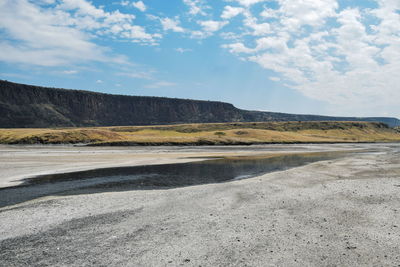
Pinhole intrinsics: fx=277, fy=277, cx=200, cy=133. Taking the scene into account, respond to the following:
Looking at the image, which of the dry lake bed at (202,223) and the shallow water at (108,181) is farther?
the shallow water at (108,181)

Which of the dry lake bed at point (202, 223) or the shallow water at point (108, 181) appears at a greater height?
the dry lake bed at point (202, 223)

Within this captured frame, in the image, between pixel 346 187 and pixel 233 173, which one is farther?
pixel 233 173

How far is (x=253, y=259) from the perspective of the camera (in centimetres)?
877

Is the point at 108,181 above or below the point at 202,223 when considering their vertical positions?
below

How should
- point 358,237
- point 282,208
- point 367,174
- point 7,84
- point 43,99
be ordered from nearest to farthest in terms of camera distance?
1. point 358,237
2. point 282,208
3. point 367,174
4. point 7,84
5. point 43,99

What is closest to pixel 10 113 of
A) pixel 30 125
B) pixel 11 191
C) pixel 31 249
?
pixel 30 125

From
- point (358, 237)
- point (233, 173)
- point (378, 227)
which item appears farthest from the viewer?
point (233, 173)

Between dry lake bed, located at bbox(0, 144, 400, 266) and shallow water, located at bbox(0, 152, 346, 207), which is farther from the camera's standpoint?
shallow water, located at bbox(0, 152, 346, 207)

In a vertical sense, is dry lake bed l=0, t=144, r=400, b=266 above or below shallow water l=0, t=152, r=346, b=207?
above

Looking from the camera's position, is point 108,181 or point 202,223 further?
point 108,181

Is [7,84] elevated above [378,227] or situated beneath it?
elevated above

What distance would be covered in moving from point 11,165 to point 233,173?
24896 millimetres

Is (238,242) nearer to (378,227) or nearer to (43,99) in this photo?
(378,227)

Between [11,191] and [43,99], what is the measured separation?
181 meters
